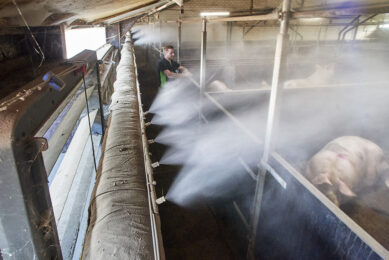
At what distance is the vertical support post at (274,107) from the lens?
2.18 meters

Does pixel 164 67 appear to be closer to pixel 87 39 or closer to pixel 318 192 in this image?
pixel 87 39

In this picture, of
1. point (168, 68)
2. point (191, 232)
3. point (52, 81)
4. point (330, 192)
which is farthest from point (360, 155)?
point (168, 68)

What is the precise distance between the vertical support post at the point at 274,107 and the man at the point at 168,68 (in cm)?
432

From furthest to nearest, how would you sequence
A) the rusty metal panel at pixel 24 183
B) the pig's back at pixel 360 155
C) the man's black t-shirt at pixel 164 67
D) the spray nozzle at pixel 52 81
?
the man's black t-shirt at pixel 164 67, the pig's back at pixel 360 155, the spray nozzle at pixel 52 81, the rusty metal panel at pixel 24 183

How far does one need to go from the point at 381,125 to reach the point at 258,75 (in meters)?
5.99

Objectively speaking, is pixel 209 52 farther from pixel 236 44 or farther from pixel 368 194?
pixel 368 194

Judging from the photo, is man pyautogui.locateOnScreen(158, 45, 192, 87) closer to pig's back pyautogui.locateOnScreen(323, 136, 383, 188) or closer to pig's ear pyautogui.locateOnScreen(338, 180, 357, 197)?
pig's back pyautogui.locateOnScreen(323, 136, 383, 188)

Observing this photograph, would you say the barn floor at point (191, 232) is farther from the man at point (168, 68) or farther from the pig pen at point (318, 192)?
the man at point (168, 68)

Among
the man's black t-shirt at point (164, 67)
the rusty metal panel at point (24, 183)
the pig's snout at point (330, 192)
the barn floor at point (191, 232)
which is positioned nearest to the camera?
the rusty metal panel at point (24, 183)

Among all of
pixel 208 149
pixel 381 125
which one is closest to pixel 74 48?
pixel 208 149

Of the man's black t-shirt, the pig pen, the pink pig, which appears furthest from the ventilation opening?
the pink pig

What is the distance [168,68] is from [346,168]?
16.6 ft

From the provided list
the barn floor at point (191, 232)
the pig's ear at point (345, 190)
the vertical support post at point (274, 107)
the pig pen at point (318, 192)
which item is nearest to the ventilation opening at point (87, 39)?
the barn floor at point (191, 232)

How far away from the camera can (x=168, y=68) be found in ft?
22.7
